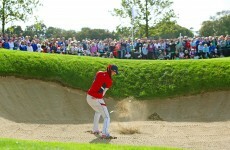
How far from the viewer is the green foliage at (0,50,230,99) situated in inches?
803

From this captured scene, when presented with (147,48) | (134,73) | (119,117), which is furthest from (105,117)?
(147,48)

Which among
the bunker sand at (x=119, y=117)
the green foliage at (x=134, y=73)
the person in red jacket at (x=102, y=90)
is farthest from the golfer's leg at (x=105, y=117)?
the green foliage at (x=134, y=73)

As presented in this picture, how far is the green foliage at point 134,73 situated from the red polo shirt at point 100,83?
235 inches

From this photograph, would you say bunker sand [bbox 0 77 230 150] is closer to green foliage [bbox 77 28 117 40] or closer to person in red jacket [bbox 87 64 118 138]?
person in red jacket [bbox 87 64 118 138]

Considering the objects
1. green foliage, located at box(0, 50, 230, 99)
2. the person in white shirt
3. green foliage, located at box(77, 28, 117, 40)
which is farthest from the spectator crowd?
green foliage, located at box(77, 28, 117, 40)

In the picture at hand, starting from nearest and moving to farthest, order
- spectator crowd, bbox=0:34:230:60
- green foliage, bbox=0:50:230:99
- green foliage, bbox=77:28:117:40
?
green foliage, bbox=0:50:230:99, spectator crowd, bbox=0:34:230:60, green foliage, bbox=77:28:117:40

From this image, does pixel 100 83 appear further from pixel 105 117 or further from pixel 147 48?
pixel 147 48

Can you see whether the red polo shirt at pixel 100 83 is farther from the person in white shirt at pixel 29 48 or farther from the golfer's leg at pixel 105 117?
the person in white shirt at pixel 29 48

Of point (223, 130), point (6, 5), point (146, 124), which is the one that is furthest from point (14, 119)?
point (6, 5)

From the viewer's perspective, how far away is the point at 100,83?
46.6 feet

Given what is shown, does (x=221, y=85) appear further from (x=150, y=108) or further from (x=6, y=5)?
(x=6, y=5)

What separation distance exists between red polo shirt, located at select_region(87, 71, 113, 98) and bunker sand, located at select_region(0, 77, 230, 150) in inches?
60.0

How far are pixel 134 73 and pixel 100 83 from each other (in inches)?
301

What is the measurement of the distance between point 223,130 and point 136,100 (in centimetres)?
508
